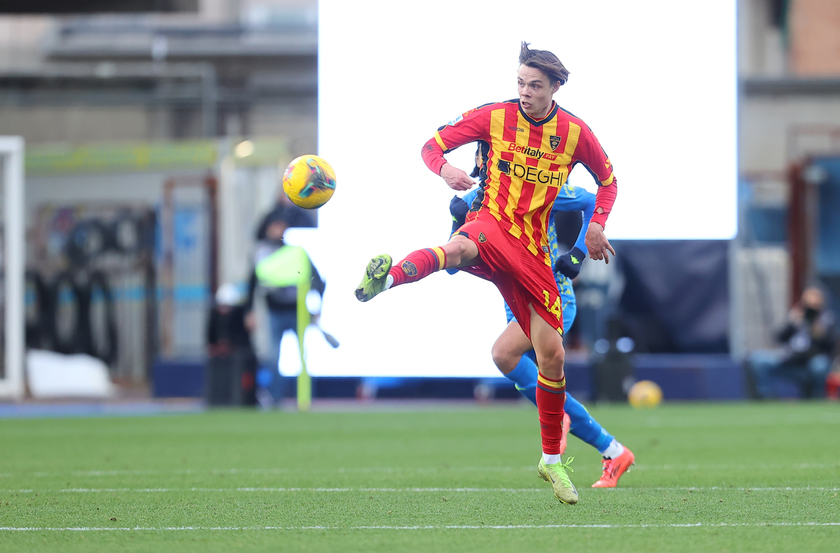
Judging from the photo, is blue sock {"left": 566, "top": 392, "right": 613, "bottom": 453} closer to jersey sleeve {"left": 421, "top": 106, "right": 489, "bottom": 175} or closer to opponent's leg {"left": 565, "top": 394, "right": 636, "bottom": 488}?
opponent's leg {"left": 565, "top": 394, "right": 636, "bottom": 488}

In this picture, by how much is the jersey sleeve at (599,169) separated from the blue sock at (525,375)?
0.90 meters

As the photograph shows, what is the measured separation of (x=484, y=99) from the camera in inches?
458

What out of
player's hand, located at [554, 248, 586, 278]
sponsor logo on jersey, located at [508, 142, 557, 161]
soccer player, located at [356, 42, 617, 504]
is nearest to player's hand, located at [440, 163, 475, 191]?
soccer player, located at [356, 42, 617, 504]

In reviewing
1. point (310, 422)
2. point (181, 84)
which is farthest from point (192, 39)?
point (310, 422)

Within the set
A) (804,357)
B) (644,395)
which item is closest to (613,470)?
(644,395)

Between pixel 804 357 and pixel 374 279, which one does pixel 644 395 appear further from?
pixel 374 279

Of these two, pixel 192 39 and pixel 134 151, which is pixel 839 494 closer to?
pixel 134 151

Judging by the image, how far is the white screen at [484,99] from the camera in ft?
40.1

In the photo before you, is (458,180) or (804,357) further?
(804,357)

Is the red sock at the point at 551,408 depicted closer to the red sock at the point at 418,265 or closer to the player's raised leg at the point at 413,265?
the player's raised leg at the point at 413,265

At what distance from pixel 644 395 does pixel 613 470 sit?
8.58m

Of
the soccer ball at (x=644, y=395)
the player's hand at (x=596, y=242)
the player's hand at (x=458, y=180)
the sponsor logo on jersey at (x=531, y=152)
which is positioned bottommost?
the soccer ball at (x=644, y=395)

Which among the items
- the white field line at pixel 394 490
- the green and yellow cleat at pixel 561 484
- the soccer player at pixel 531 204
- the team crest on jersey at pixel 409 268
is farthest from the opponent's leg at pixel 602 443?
the team crest on jersey at pixel 409 268

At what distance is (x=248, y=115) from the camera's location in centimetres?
2255
